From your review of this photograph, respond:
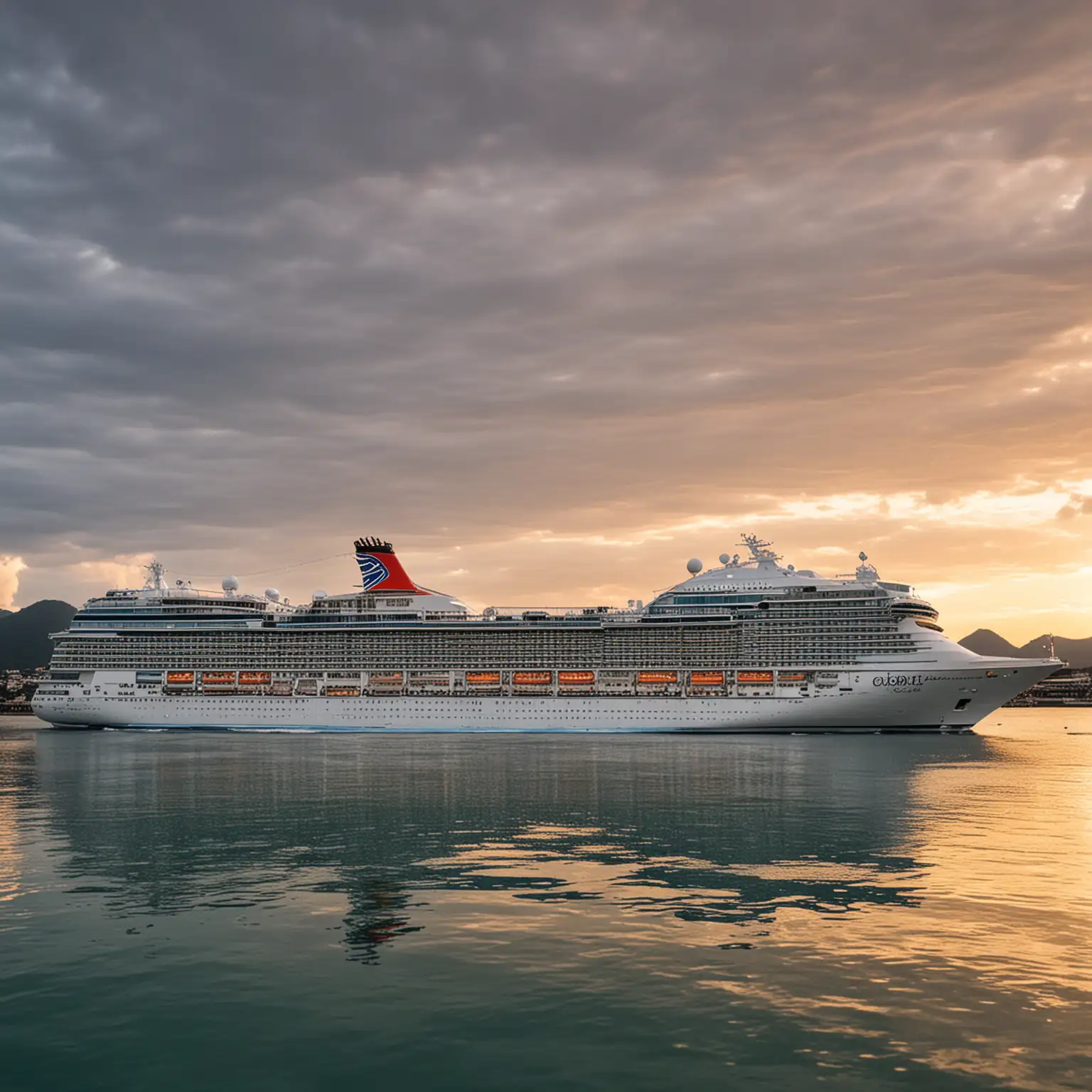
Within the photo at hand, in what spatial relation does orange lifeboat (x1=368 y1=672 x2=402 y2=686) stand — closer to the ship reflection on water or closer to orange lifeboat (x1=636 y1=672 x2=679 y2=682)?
orange lifeboat (x1=636 y1=672 x2=679 y2=682)

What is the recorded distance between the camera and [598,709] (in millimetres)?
118312

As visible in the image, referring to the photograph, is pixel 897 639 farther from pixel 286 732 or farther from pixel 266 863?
pixel 266 863

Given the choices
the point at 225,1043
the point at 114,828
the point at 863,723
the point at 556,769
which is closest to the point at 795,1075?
the point at 225,1043

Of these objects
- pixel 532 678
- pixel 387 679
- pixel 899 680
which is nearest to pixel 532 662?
pixel 532 678

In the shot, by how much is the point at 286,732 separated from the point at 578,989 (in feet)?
381

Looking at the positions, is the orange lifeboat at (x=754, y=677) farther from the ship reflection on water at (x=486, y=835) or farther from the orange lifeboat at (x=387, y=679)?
the orange lifeboat at (x=387, y=679)

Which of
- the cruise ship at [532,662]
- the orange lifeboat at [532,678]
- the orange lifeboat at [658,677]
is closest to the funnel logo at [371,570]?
the cruise ship at [532,662]

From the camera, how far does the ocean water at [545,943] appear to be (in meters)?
16.5

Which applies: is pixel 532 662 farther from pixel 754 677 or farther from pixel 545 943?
pixel 545 943

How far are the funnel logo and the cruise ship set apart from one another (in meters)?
0.35

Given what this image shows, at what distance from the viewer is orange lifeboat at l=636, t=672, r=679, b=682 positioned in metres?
120

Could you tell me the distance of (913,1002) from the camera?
63.2ft

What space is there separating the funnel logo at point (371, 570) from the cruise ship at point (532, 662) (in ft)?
1.14

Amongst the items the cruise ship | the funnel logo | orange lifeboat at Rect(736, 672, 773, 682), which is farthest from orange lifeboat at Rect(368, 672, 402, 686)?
orange lifeboat at Rect(736, 672, 773, 682)
